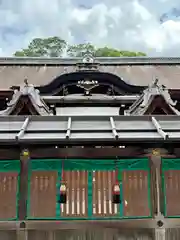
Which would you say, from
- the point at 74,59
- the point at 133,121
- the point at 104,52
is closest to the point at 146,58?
the point at 74,59

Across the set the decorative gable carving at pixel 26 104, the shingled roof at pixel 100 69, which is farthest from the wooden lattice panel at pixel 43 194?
the shingled roof at pixel 100 69

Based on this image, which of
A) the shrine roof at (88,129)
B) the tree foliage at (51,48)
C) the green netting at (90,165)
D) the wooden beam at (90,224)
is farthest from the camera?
A: the tree foliage at (51,48)

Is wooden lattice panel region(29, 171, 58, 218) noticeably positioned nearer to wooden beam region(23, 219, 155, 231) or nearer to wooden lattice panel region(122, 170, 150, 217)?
wooden beam region(23, 219, 155, 231)

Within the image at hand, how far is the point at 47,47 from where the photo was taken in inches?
1531

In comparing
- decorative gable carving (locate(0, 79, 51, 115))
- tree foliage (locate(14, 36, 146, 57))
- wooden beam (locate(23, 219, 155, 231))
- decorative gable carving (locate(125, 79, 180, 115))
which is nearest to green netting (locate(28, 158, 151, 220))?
wooden beam (locate(23, 219, 155, 231))

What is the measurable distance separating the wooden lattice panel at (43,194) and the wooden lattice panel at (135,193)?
1.29m

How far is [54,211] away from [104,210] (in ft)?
2.95

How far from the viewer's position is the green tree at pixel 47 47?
124 ft

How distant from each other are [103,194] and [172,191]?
1.25 metres

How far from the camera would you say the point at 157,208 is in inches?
240

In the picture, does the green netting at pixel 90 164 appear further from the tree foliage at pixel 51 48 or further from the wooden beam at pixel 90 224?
the tree foliage at pixel 51 48

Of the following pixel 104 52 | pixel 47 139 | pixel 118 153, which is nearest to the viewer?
pixel 47 139

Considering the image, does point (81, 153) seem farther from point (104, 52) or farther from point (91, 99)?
point (104, 52)

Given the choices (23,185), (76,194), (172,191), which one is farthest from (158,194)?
(23,185)
